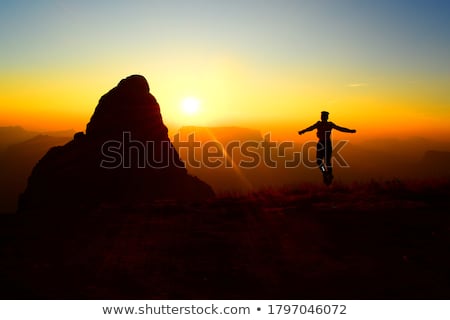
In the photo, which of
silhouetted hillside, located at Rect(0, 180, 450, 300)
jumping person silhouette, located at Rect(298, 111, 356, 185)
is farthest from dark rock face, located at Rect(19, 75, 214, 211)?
silhouetted hillside, located at Rect(0, 180, 450, 300)

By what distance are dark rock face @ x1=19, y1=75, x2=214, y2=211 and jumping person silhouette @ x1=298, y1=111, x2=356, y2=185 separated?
135 ft

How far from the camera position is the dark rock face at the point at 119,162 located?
189 feet

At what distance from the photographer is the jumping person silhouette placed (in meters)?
15.2

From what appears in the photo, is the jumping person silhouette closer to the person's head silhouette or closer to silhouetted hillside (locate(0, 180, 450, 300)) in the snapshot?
the person's head silhouette

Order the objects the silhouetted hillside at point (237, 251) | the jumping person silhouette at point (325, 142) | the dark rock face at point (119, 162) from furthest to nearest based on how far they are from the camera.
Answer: the dark rock face at point (119, 162)
the jumping person silhouette at point (325, 142)
the silhouetted hillside at point (237, 251)

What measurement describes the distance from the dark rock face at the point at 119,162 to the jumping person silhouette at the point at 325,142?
41123 millimetres

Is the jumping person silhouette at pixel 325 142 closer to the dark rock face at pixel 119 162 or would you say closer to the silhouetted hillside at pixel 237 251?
the silhouetted hillside at pixel 237 251

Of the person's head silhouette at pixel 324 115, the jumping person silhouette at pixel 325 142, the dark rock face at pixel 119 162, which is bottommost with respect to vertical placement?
the dark rock face at pixel 119 162

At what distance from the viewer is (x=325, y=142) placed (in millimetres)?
15211

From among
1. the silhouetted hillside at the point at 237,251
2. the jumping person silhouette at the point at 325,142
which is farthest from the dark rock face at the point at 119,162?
the silhouetted hillside at the point at 237,251

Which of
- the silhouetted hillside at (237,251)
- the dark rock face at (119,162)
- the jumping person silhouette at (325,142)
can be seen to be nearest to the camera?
the silhouetted hillside at (237,251)

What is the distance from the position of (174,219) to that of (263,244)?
130 inches

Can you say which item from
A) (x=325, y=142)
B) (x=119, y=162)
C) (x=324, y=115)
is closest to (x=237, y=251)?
(x=325, y=142)
